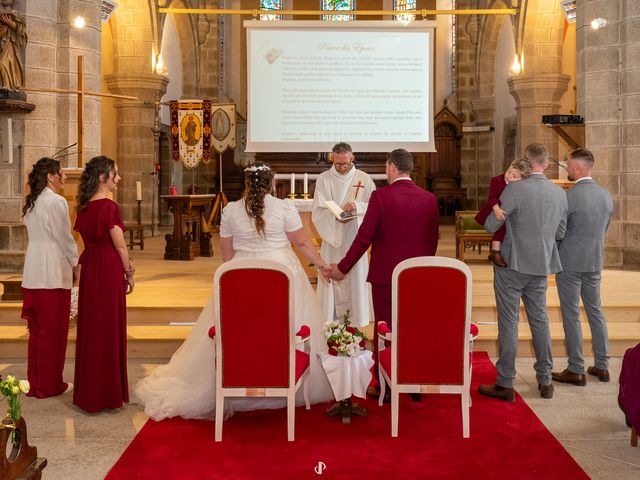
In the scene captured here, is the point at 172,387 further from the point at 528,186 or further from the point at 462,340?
the point at 528,186

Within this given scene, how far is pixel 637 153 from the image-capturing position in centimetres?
870

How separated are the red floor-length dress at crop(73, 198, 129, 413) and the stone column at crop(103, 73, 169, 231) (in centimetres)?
940

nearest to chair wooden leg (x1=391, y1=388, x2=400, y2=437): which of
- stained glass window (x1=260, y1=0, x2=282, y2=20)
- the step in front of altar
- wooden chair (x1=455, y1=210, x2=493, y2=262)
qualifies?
the step in front of altar

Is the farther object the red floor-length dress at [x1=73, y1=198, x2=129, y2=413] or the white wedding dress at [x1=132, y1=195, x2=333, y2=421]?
the red floor-length dress at [x1=73, y1=198, x2=129, y2=413]

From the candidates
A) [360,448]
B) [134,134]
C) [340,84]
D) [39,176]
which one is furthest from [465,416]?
[134,134]

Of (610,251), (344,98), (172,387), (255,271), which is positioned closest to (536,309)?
(255,271)

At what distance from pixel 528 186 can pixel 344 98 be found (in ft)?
17.8

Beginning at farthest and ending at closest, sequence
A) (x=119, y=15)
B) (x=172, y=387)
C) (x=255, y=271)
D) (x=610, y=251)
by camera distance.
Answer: (x=119, y=15) < (x=610, y=251) < (x=172, y=387) < (x=255, y=271)

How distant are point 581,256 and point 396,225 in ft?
4.45

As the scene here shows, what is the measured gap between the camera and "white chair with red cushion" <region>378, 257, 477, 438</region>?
378 cm

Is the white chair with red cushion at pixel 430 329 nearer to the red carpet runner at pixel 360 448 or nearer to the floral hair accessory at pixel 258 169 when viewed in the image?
the red carpet runner at pixel 360 448

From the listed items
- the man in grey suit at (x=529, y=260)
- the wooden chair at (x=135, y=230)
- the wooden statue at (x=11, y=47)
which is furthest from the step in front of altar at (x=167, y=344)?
the wooden chair at (x=135, y=230)

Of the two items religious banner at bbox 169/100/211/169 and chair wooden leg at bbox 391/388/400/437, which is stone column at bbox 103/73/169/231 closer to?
religious banner at bbox 169/100/211/169

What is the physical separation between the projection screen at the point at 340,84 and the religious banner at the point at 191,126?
8.17 feet
